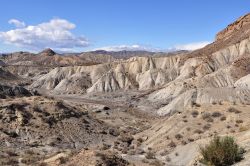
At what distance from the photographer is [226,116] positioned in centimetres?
3431

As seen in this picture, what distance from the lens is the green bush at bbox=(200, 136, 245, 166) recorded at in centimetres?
2017

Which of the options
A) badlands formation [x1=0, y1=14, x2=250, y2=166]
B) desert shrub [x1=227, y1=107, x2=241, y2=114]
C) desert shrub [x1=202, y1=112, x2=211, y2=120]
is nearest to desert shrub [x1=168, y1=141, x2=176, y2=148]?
badlands formation [x1=0, y1=14, x2=250, y2=166]

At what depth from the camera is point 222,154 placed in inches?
798

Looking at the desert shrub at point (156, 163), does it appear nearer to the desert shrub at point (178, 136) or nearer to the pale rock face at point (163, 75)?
the desert shrub at point (178, 136)

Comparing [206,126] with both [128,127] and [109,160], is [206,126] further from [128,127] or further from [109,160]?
[128,127]

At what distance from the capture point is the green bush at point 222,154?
2017 cm

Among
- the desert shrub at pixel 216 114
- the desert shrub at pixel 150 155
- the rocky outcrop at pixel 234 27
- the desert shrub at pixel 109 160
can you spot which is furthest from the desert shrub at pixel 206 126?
the rocky outcrop at pixel 234 27

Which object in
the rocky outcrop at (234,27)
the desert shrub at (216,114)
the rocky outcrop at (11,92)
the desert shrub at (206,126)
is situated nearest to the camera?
the desert shrub at (206,126)

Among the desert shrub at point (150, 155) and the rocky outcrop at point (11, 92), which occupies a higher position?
the rocky outcrop at point (11, 92)

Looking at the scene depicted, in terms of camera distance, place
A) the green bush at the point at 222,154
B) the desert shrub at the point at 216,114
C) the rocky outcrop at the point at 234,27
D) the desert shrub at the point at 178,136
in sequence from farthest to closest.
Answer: the rocky outcrop at the point at 234,27 < the desert shrub at the point at 216,114 < the desert shrub at the point at 178,136 < the green bush at the point at 222,154

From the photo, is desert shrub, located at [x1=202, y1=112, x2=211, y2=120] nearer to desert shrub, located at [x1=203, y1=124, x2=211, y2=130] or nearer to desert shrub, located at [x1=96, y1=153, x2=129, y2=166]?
desert shrub, located at [x1=203, y1=124, x2=211, y2=130]

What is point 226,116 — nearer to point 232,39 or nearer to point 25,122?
point 25,122

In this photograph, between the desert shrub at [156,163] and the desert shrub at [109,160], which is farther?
the desert shrub at [156,163]

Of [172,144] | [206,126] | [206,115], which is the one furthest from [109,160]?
[206,115]
